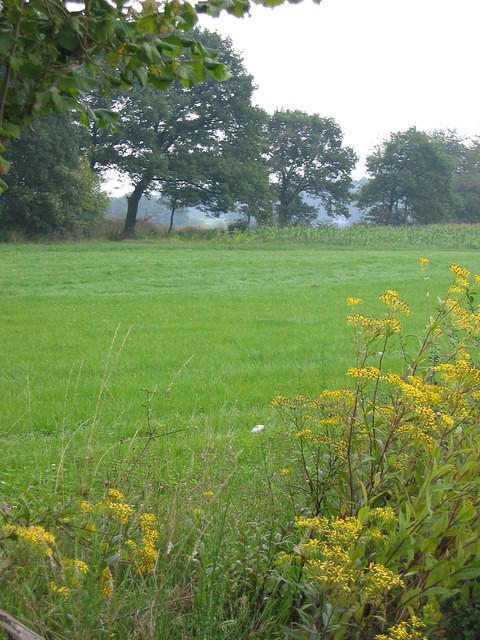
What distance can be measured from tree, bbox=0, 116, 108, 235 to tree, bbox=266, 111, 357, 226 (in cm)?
2943

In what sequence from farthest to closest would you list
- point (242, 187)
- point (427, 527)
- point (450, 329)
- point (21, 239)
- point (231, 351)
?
1. point (242, 187)
2. point (21, 239)
3. point (231, 351)
4. point (450, 329)
5. point (427, 527)

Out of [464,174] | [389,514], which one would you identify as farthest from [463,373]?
[464,174]

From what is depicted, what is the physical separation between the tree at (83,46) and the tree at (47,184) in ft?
109

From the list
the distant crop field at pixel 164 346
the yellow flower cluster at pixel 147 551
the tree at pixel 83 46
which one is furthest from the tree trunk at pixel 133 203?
the yellow flower cluster at pixel 147 551

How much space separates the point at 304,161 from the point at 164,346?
56.8 m

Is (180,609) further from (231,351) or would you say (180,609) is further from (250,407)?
(231,351)

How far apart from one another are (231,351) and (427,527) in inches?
292

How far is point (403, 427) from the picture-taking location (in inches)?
107

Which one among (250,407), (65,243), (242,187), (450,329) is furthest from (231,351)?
(242,187)

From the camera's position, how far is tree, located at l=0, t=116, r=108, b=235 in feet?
114

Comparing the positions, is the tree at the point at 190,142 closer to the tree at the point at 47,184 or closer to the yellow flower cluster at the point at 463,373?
the tree at the point at 47,184

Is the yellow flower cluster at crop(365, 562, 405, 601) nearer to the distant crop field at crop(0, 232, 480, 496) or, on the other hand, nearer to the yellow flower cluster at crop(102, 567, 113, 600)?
the yellow flower cluster at crop(102, 567, 113, 600)

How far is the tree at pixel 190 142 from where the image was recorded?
43938mm

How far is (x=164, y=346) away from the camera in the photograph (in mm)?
10008
